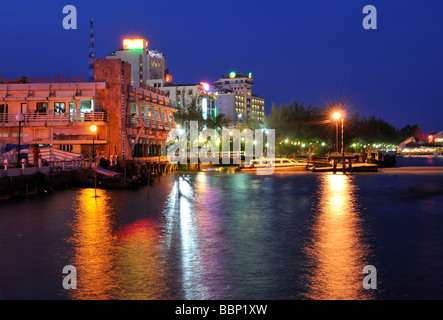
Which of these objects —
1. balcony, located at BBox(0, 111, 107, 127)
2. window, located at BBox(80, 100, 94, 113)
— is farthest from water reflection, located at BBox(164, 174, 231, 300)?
window, located at BBox(80, 100, 94, 113)

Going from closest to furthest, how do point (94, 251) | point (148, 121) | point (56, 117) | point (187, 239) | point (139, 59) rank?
point (94, 251) → point (187, 239) → point (56, 117) → point (148, 121) → point (139, 59)

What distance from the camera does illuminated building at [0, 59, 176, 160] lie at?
5303cm

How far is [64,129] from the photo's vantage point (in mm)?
53500

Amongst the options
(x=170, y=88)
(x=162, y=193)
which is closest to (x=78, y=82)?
(x=162, y=193)

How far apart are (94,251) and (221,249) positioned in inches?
151

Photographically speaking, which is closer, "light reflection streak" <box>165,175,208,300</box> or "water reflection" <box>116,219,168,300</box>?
"water reflection" <box>116,219,168,300</box>

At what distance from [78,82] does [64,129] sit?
19.4 ft

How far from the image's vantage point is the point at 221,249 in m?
14.4

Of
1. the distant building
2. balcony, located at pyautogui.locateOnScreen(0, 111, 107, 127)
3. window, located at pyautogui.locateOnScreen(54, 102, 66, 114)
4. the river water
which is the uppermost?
the distant building

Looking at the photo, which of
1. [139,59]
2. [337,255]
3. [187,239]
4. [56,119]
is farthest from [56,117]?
[139,59]

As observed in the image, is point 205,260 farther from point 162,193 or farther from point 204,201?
point 162,193

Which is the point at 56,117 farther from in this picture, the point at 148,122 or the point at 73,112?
the point at 148,122

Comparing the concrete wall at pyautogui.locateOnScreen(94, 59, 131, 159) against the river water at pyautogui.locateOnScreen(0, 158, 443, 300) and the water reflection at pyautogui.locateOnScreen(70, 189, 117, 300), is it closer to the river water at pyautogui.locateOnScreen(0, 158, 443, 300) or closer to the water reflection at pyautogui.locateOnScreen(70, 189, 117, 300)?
the river water at pyautogui.locateOnScreen(0, 158, 443, 300)

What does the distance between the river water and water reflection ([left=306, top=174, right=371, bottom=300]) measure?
0.12ft
